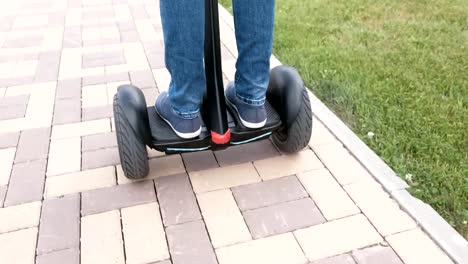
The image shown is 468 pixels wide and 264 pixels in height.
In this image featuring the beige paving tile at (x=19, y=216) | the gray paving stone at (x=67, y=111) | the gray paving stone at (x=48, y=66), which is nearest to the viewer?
the beige paving tile at (x=19, y=216)

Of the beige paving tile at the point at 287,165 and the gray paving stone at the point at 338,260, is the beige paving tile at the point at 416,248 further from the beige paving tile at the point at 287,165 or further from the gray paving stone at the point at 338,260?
the beige paving tile at the point at 287,165

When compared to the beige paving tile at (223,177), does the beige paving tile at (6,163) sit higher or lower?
lower

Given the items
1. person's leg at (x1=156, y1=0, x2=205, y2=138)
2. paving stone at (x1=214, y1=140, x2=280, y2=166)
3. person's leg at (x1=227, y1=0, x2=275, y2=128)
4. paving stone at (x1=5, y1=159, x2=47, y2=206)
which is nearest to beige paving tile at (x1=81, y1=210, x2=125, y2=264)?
paving stone at (x1=5, y1=159, x2=47, y2=206)

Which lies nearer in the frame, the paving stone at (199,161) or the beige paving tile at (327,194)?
the beige paving tile at (327,194)

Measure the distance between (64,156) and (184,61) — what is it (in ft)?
3.02

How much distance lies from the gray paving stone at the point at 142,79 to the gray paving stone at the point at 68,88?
34cm

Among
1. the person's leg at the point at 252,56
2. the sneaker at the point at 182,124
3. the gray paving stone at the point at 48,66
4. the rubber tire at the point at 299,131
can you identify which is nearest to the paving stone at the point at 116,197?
the sneaker at the point at 182,124

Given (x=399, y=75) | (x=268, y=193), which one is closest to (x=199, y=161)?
(x=268, y=193)

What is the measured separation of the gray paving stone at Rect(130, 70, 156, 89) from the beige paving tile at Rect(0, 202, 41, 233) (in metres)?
1.17

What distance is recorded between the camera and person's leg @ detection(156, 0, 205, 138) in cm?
166

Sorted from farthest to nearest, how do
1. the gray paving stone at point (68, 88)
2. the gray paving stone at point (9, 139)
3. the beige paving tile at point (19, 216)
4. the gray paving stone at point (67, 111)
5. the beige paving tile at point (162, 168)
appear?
the gray paving stone at point (68, 88) → the gray paving stone at point (67, 111) → the gray paving stone at point (9, 139) → the beige paving tile at point (162, 168) → the beige paving tile at point (19, 216)

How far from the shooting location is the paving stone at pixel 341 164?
209 centimetres

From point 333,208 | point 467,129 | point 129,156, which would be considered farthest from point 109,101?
Answer: point 467,129

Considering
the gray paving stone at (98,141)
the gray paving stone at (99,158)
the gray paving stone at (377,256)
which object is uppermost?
the gray paving stone at (377,256)
